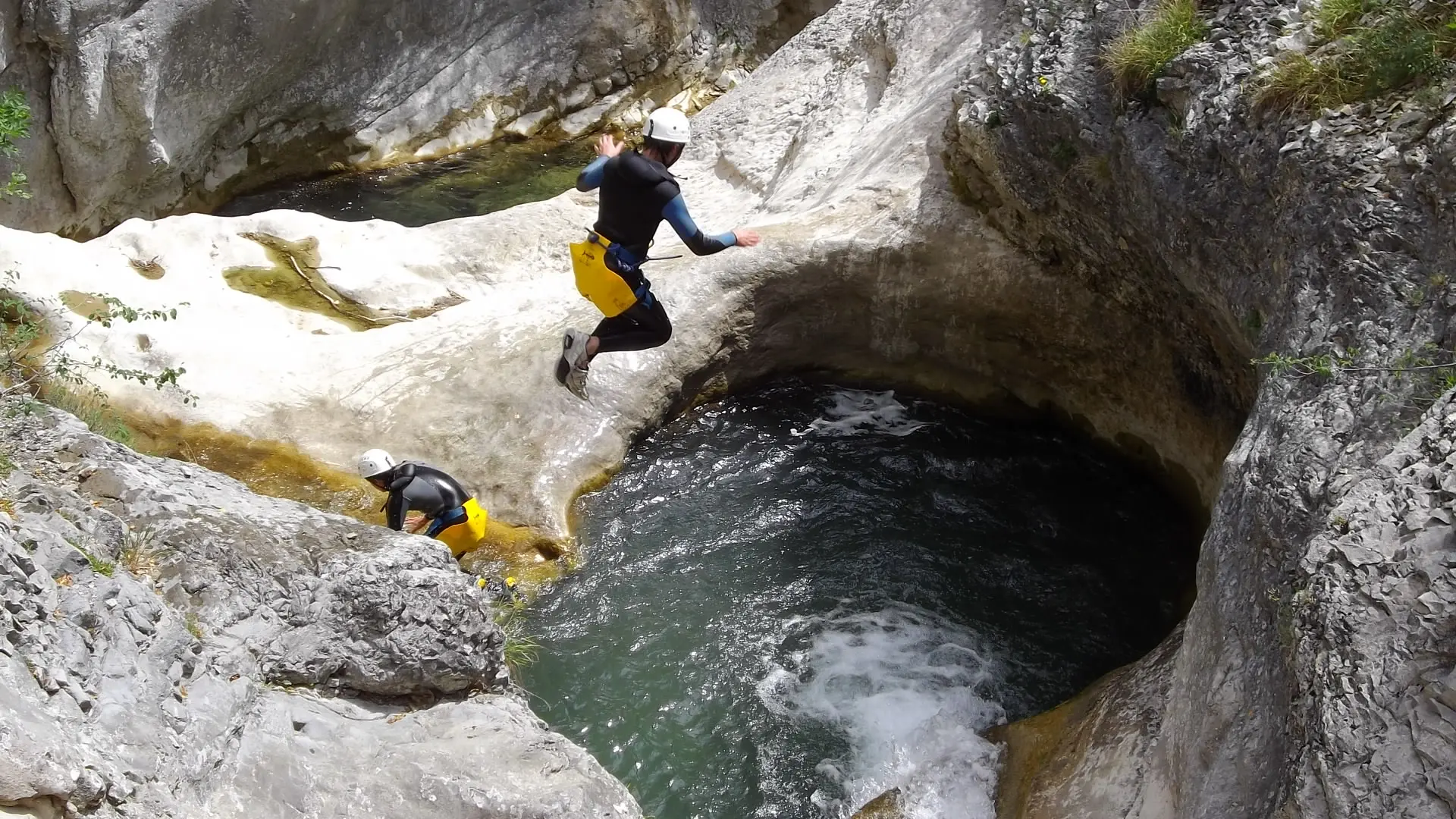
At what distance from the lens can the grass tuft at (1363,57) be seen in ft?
16.3

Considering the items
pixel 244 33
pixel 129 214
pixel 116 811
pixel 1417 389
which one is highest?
pixel 1417 389

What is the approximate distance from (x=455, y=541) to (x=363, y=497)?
77cm

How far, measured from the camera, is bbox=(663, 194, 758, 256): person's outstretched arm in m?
6.54

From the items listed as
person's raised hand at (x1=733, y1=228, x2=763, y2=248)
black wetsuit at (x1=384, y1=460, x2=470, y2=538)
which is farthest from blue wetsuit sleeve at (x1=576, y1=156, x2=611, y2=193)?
black wetsuit at (x1=384, y1=460, x2=470, y2=538)

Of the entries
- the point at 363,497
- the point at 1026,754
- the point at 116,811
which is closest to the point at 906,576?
the point at 1026,754

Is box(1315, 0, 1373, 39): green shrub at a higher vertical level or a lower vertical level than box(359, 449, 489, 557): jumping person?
higher

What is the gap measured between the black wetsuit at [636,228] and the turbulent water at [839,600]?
3.58ft

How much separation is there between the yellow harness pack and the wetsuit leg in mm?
1433

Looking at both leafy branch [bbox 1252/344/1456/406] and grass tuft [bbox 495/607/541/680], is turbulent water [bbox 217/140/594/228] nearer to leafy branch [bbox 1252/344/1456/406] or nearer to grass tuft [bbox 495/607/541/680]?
grass tuft [bbox 495/607/541/680]

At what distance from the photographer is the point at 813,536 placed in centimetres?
786

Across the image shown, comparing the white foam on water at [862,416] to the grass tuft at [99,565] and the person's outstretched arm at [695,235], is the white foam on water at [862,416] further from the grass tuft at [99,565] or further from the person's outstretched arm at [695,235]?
the grass tuft at [99,565]

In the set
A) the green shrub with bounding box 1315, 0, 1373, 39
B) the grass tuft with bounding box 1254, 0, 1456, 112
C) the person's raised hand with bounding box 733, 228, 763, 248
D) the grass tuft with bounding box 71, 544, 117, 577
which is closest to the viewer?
the grass tuft with bounding box 71, 544, 117, 577

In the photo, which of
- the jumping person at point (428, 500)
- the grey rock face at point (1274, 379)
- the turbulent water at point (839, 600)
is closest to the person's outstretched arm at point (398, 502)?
the jumping person at point (428, 500)

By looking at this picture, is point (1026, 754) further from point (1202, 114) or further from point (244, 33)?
point (244, 33)
